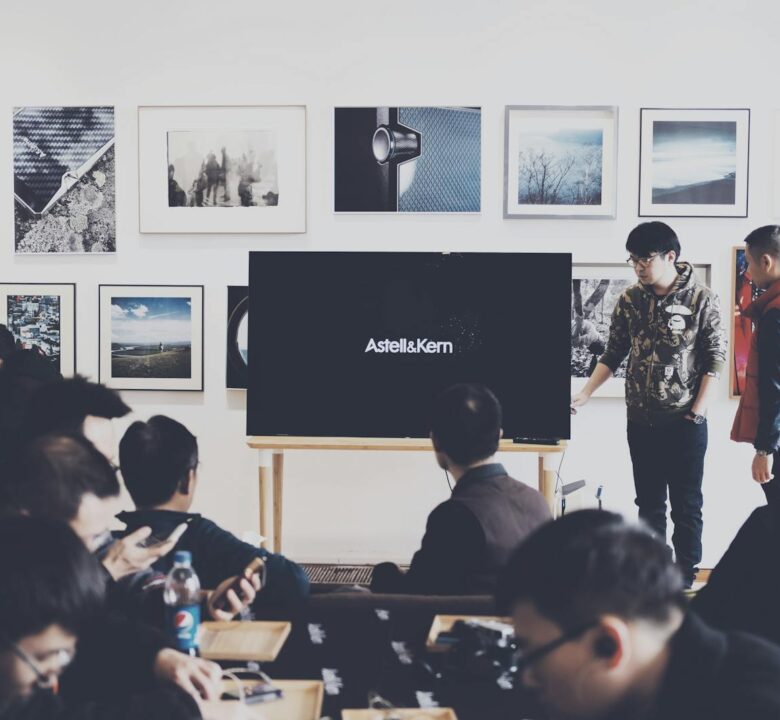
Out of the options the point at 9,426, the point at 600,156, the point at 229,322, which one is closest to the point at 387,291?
the point at 229,322

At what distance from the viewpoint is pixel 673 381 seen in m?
3.99

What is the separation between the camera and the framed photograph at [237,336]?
15.5ft

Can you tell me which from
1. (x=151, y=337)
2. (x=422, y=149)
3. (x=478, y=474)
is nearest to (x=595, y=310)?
(x=422, y=149)

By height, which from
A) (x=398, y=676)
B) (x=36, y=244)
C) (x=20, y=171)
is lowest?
(x=398, y=676)

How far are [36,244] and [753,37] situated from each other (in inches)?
154

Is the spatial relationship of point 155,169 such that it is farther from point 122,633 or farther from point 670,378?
point 122,633

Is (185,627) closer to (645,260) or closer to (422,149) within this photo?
(645,260)

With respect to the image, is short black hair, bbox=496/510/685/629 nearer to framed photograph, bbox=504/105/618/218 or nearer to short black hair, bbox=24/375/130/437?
short black hair, bbox=24/375/130/437

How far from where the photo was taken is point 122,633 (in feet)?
5.31

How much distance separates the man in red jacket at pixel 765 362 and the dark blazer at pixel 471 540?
5.96 ft

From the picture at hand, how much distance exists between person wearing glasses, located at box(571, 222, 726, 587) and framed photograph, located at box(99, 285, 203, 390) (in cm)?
227

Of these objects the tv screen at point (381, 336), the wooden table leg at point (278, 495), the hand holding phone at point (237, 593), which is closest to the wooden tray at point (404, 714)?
the hand holding phone at point (237, 593)

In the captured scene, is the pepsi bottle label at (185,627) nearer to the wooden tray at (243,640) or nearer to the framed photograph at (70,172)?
the wooden tray at (243,640)

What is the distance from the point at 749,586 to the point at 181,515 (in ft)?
4.40
